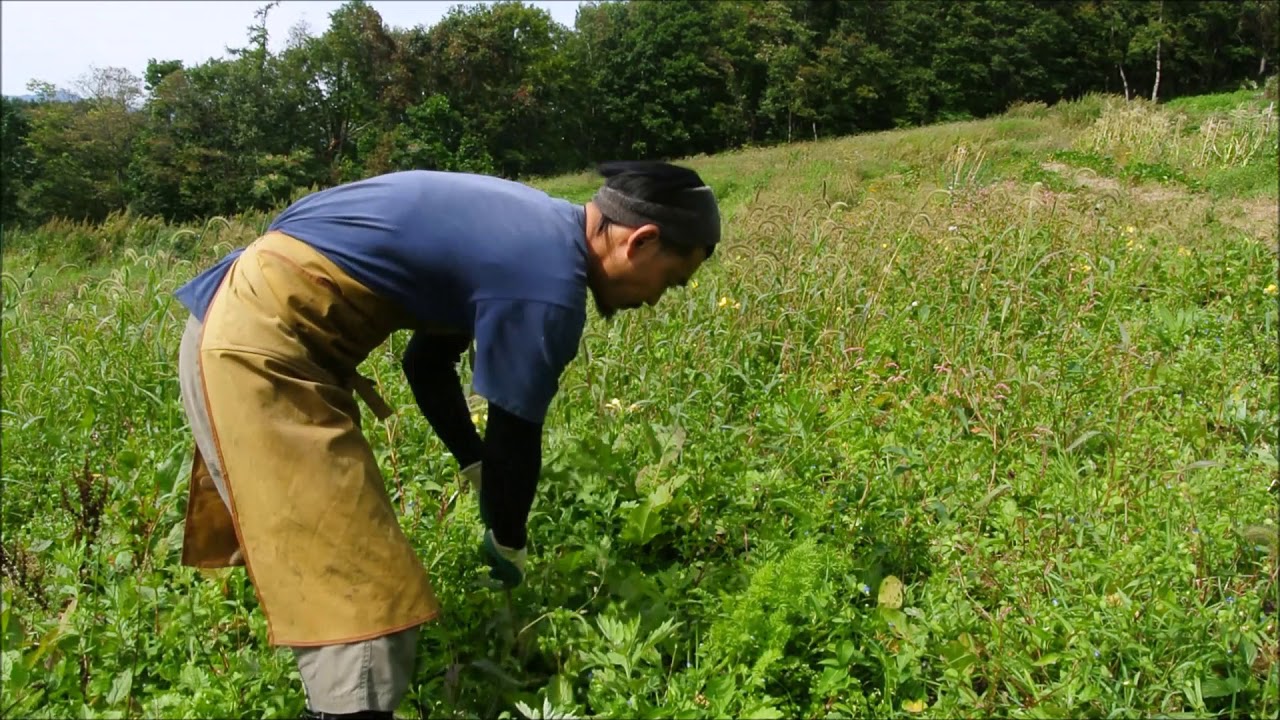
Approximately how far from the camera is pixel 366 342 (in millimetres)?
1958

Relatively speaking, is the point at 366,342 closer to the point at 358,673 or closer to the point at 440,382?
the point at 440,382

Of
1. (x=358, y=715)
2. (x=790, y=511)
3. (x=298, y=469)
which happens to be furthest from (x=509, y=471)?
(x=790, y=511)

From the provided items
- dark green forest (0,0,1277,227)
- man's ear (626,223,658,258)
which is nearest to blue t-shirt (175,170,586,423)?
man's ear (626,223,658,258)

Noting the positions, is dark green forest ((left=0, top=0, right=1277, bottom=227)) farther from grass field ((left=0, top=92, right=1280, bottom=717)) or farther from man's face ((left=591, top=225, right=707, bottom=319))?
man's face ((left=591, top=225, right=707, bottom=319))

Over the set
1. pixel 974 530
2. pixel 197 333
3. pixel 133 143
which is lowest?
pixel 974 530

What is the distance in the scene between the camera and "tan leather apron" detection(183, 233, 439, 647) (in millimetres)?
1665

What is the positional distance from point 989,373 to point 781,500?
1.34 metres

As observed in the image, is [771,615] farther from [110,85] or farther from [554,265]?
[110,85]

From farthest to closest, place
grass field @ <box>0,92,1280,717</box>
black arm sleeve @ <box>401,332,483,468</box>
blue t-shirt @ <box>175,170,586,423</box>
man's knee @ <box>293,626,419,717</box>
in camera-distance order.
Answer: black arm sleeve @ <box>401,332,483,468</box>
grass field @ <box>0,92,1280,717</box>
blue t-shirt @ <box>175,170,586,423</box>
man's knee @ <box>293,626,419,717</box>

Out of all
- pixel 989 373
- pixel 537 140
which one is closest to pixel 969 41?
pixel 537 140

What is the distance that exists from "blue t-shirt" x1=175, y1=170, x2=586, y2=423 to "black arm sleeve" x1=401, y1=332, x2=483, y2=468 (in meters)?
0.53

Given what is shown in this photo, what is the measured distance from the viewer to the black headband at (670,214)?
183cm

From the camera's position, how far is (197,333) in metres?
1.87

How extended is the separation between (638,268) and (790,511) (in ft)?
4.16
